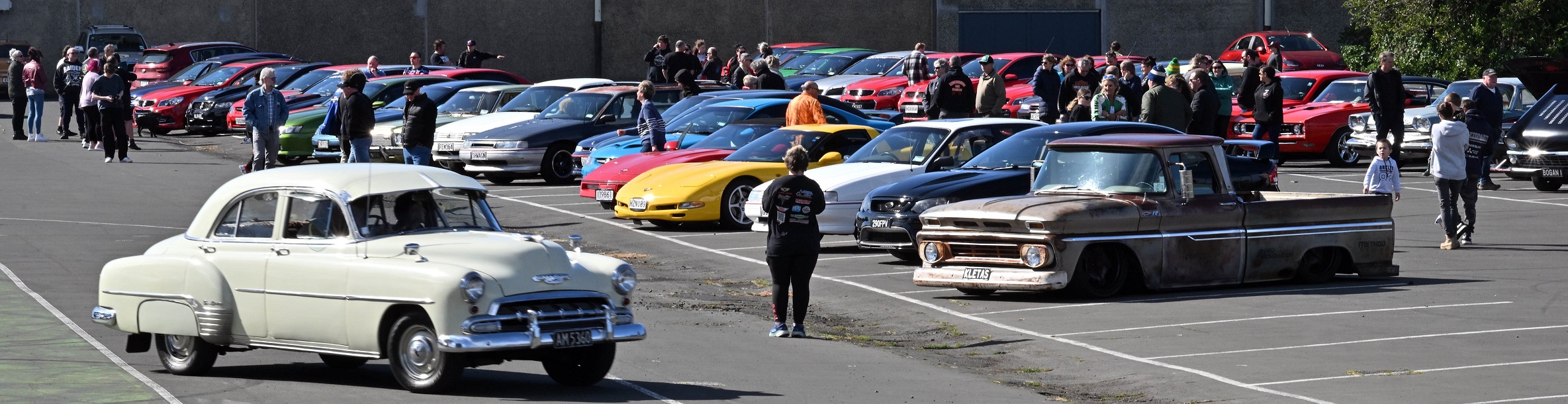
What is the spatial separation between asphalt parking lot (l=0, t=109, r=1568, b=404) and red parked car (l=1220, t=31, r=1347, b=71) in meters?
22.0

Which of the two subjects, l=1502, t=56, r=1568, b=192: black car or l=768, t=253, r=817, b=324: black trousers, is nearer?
l=768, t=253, r=817, b=324: black trousers

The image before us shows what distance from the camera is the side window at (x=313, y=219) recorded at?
954cm

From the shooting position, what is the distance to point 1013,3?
1956 inches

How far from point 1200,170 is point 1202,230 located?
54 centimetres

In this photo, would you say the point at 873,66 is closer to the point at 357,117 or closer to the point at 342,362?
the point at 357,117

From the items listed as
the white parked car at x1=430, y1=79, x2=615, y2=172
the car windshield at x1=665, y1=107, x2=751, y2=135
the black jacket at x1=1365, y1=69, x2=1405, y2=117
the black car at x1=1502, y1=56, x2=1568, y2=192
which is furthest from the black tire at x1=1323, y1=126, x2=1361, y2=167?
the white parked car at x1=430, y1=79, x2=615, y2=172

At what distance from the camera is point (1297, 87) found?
2759cm

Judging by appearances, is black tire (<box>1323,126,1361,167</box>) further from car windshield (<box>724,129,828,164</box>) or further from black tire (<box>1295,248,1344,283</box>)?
black tire (<box>1295,248,1344,283</box>)

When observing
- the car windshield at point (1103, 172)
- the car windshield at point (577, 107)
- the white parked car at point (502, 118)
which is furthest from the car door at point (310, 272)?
the car windshield at point (577, 107)

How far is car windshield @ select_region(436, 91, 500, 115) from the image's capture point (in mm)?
26234

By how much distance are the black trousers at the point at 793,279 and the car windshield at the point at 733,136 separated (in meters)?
8.65

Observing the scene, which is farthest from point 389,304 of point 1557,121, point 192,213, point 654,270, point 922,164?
point 1557,121

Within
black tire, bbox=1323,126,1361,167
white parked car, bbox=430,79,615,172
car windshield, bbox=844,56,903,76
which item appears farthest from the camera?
car windshield, bbox=844,56,903,76

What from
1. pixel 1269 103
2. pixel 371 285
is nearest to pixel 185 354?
pixel 371 285
